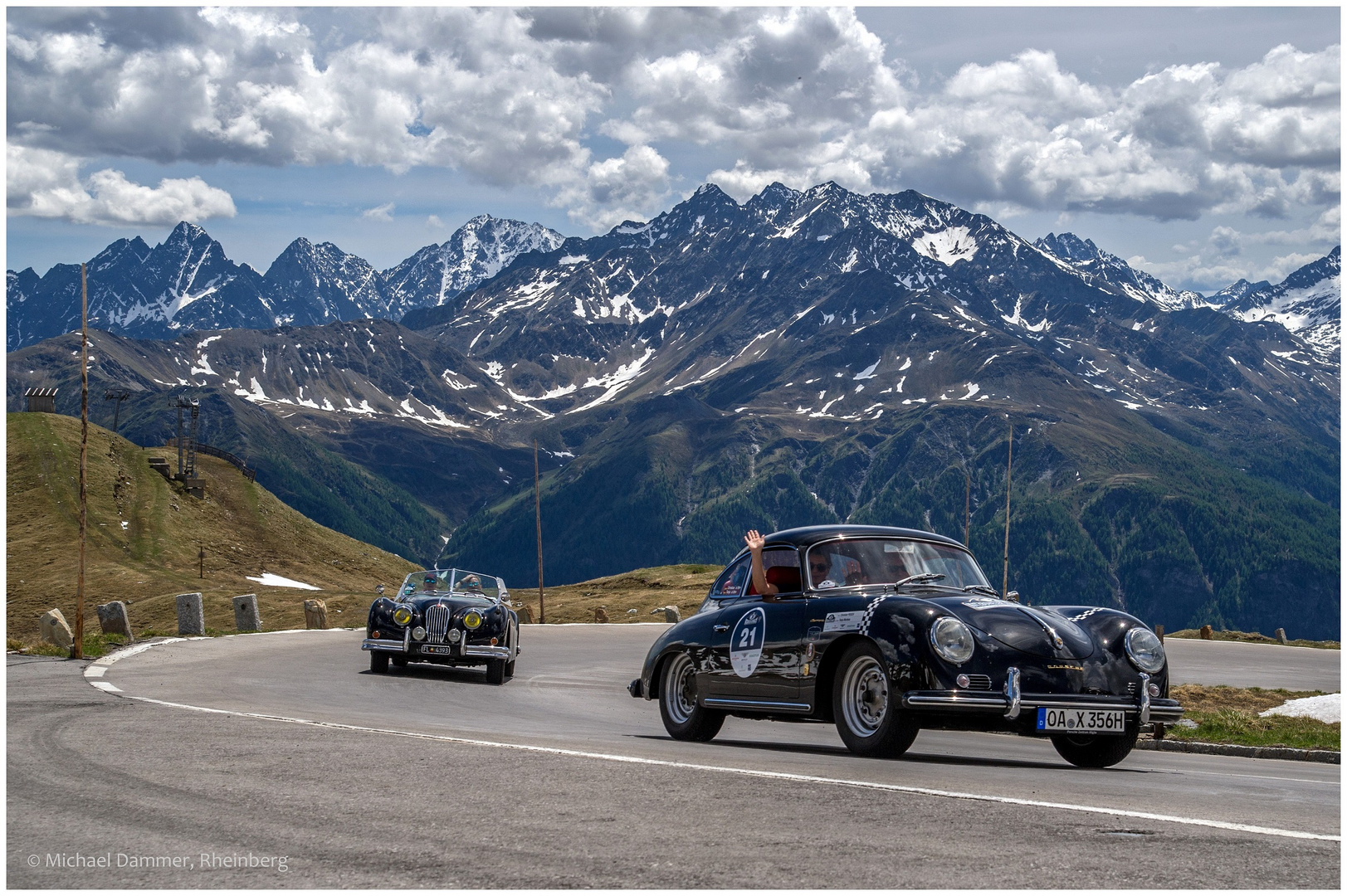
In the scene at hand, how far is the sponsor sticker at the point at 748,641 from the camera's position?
12.0 m

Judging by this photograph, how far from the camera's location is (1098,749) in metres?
11.2

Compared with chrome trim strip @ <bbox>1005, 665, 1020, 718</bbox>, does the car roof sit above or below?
above

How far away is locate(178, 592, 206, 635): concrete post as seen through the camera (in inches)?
1384

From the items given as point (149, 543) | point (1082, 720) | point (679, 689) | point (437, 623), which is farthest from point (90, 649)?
point (149, 543)

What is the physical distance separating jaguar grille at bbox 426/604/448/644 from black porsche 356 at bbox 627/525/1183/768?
964 cm

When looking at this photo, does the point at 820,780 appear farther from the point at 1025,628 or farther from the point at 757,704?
the point at 757,704

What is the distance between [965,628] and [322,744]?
532cm

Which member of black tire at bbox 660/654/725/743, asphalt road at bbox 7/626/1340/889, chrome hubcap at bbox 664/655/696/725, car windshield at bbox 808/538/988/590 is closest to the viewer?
asphalt road at bbox 7/626/1340/889

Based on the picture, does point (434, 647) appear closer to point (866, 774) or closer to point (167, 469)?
point (866, 774)

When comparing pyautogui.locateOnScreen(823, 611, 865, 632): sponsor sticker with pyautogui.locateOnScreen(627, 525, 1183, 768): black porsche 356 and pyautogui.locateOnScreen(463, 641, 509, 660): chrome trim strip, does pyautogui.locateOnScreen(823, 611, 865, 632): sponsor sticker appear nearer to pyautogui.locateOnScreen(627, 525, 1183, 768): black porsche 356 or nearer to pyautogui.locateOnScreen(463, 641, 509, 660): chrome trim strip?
pyautogui.locateOnScreen(627, 525, 1183, 768): black porsche 356

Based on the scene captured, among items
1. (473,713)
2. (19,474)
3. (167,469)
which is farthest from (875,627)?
(167,469)

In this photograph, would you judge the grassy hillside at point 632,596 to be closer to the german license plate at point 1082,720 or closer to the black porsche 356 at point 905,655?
the black porsche 356 at point 905,655

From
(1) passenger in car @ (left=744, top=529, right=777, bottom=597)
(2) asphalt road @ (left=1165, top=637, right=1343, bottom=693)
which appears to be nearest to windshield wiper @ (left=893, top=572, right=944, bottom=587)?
(1) passenger in car @ (left=744, top=529, right=777, bottom=597)

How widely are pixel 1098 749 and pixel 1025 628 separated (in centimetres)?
160
